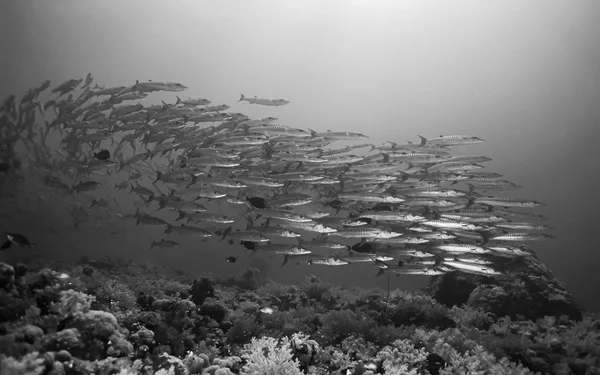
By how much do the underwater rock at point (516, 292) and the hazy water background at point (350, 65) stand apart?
3072cm

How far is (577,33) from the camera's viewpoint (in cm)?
3625

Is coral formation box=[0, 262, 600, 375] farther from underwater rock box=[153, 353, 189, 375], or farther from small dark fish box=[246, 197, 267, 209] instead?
small dark fish box=[246, 197, 267, 209]

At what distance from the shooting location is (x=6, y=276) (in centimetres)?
453

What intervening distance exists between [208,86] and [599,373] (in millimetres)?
53980

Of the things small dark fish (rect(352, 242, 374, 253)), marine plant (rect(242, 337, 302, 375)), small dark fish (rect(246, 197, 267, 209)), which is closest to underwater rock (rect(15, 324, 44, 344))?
marine plant (rect(242, 337, 302, 375))

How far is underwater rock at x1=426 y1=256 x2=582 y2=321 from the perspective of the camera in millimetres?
10125

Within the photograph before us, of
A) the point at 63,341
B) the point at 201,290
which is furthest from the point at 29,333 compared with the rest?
the point at 201,290

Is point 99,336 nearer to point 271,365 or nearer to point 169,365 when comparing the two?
point 169,365

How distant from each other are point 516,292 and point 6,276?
13.0 meters

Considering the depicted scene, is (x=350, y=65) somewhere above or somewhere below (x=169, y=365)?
above

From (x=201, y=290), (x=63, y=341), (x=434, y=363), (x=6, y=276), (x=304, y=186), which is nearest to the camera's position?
(x=63, y=341)

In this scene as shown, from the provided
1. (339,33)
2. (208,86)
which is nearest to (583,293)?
(339,33)

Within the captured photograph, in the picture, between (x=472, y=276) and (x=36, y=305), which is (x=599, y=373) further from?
(x=36, y=305)

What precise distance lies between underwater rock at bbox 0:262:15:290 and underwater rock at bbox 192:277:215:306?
15.3 ft
